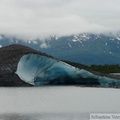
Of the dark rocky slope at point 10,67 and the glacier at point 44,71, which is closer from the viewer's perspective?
the glacier at point 44,71

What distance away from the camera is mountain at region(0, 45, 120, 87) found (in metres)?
63.6

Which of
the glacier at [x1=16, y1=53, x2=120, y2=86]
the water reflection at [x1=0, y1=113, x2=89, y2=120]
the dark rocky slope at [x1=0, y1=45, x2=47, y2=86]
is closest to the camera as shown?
the water reflection at [x1=0, y1=113, x2=89, y2=120]

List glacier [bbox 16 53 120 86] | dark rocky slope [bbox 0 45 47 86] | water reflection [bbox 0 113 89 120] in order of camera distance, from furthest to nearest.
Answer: dark rocky slope [bbox 0 45 47 86] → glacier [bbox 16 53 120 86] → water reflection [bbox 0 113 89 120]

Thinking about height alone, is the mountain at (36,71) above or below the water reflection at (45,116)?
above

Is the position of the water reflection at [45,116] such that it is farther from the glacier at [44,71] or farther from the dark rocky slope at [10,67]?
the dark rocky slope at [10,67]

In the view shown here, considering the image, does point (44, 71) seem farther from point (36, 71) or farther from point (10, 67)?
point (10, 67)

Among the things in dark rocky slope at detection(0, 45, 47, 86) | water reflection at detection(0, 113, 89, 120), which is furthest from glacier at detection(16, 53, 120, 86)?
water reflection at detection(0, 113, 89, 120)

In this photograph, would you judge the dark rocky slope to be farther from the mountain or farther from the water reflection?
the water reflection

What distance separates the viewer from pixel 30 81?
209 feet

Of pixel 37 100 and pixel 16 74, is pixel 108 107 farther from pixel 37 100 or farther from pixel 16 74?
pixel 16 74

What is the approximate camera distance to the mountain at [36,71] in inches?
2502

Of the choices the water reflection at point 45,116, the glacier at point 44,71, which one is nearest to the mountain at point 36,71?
the glacier at point 44,71

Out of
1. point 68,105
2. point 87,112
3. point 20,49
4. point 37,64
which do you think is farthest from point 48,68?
point 87,112

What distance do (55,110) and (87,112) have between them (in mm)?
2731
